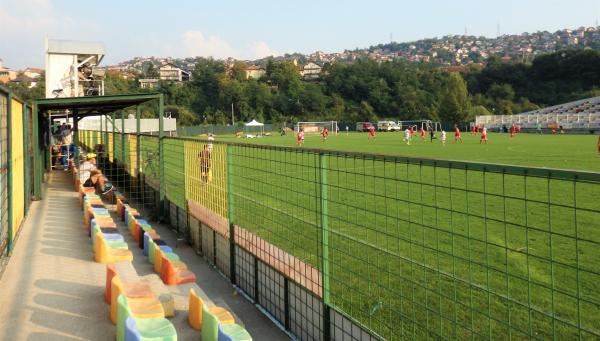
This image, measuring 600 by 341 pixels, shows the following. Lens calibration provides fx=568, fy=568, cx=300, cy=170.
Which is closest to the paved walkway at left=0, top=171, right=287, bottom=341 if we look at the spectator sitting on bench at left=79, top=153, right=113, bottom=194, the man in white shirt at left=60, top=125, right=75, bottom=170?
the spectator sitting on bench at left=79, top=153, right=113, bottom=194

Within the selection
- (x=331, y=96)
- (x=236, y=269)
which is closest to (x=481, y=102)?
(x=331, y=96)

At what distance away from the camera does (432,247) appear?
6.55 metres

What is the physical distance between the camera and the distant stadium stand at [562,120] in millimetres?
61406

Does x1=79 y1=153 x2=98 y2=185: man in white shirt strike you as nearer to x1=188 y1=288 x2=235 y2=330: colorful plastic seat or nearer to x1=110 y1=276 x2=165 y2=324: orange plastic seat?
x1=188 y1=288 x2=235 y2=330: colorful plastic seat

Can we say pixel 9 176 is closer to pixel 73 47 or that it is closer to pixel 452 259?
pixel 452 259

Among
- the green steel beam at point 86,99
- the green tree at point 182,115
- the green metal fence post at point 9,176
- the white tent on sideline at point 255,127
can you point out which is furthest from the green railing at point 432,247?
the green tree at point 182,115

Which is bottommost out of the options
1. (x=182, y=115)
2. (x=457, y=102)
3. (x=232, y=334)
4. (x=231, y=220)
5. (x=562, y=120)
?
(x=232, y=334)

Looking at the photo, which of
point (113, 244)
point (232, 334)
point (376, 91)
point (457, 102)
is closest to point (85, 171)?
point (113, 244)

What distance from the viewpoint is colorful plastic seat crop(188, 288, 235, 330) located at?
17.7ft

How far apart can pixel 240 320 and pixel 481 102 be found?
114546 millimetres

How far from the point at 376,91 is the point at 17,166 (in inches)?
4739

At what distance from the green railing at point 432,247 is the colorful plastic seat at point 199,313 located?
0.91m

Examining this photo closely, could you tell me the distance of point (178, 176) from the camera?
1175 centimetres

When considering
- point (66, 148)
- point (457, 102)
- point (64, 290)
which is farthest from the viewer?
point (457, 102)
